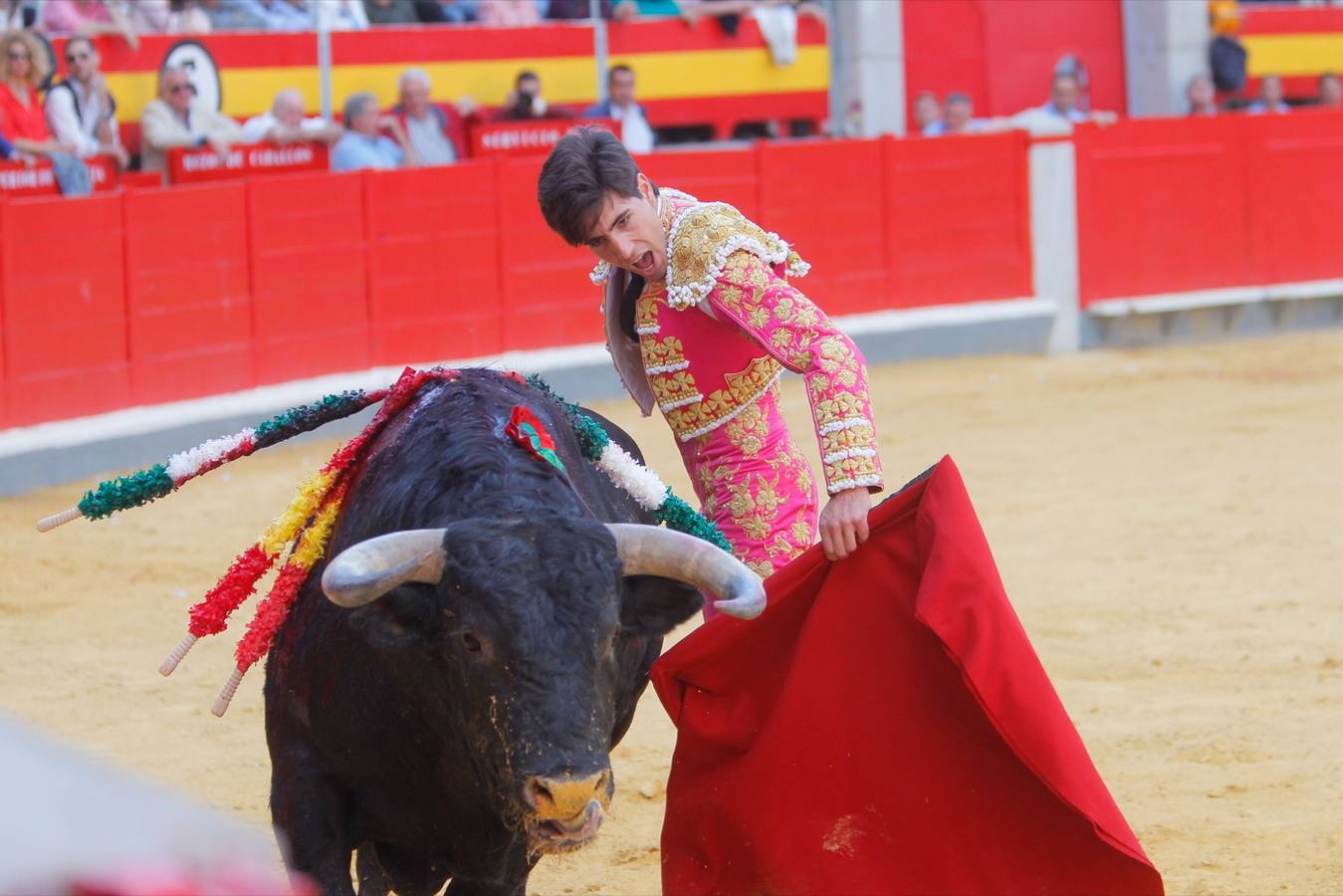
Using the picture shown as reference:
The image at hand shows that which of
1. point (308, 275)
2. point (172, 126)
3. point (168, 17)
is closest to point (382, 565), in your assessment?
point (308, 275)

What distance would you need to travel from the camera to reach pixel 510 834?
9.07 ft

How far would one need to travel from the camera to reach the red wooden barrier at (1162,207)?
35.6 ft

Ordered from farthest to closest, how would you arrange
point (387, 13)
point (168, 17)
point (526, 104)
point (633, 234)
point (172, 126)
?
1. point (387, 13)
2. point (526, 104)
3. point (168, 17)
4. point (172, 126)
5. point (633, 234)

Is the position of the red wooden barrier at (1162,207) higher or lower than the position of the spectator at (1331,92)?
lower

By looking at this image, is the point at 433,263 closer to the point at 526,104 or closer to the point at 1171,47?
the point at 526,104

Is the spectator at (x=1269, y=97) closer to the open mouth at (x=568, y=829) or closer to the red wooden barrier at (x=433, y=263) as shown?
the red wooden barrier at (x=433, y=263)

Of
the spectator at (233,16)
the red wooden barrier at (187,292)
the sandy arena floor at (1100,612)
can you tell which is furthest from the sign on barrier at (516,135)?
the red wooden barrier at (187,292)

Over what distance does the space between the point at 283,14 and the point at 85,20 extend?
1.23m

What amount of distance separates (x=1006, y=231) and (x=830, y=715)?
26.7 feet

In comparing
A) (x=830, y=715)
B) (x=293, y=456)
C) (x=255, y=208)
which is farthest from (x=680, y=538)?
(x=255, y=208)

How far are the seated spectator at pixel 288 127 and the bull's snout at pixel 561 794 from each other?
266 inches

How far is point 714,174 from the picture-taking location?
9656 millimetres

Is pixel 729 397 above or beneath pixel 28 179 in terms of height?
beneath

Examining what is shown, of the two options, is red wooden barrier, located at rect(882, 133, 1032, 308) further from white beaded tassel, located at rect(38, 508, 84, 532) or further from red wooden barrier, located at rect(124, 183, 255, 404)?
white beaded tassel, located at rect(38, 508, 84, 532)
